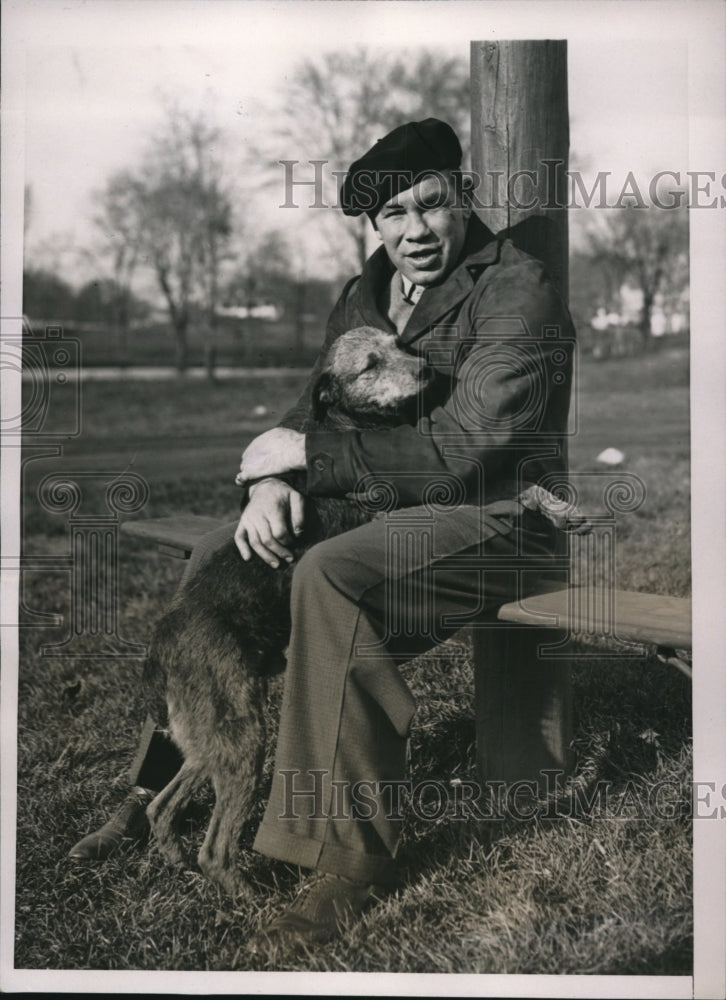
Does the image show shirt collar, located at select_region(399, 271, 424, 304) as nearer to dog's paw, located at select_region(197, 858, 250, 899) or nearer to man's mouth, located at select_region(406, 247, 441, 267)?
man's mouth, located at select_region(406, 247, 441, 267)

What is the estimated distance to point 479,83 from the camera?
10.7 ft

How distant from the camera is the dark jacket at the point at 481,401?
2898 mm

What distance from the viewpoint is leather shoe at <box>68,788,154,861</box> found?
3135mm

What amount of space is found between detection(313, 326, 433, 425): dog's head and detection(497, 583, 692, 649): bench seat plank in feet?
2.35

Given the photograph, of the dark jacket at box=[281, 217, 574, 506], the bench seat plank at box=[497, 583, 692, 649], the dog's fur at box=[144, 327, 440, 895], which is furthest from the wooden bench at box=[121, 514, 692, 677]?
the dog's fur at box=[144, 327, 440, 895]

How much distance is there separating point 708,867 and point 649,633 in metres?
0.83

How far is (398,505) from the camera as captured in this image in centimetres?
294

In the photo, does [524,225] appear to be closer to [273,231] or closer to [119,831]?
[273,231]

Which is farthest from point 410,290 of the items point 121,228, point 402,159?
point 121,228

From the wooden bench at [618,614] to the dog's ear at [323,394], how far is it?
0.84 meters

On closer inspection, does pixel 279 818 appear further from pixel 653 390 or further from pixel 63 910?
pixel 653 390

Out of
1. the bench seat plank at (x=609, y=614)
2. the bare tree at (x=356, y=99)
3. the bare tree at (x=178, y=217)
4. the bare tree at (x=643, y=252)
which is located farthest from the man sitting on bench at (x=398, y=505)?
the bare tree at (x=643, y=252)

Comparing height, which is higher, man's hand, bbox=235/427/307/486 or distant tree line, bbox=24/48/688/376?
distant tree line, bbox=24/48/688/376

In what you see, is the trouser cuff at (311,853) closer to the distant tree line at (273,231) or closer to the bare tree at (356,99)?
the distant tree line at (273,231)
